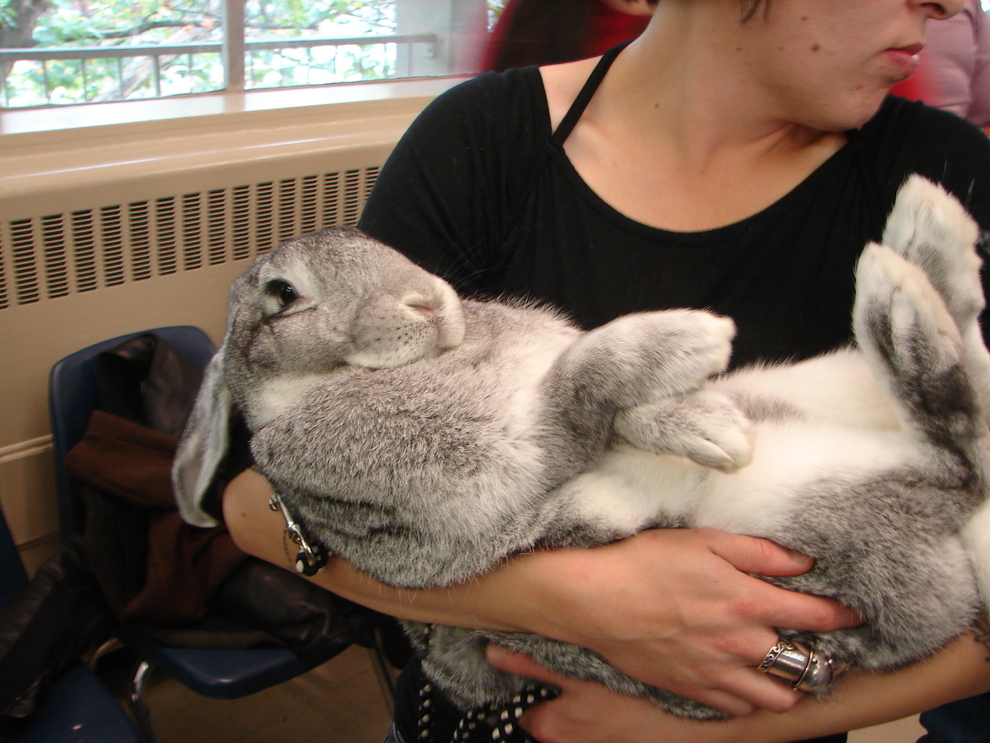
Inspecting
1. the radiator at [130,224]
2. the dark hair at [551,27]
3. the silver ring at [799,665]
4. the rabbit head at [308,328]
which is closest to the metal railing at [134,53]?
the radiator at [130,224]

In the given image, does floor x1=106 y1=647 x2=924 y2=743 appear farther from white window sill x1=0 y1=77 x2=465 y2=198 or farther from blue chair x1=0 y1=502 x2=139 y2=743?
white window sill x1=0 y1=77 x2=465 y2=198

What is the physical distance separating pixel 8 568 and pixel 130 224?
0.85m

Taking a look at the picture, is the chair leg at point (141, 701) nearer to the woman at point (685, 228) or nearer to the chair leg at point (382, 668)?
the chair leg at point (382, 668)

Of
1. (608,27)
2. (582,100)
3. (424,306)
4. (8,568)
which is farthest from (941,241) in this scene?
(8,568)

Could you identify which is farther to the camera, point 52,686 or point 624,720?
point 52,686

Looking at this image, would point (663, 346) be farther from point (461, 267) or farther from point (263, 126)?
point (263, 126)

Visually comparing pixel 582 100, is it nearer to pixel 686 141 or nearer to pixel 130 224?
pixel 686 141

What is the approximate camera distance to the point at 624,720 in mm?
939

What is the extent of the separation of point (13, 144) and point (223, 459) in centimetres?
130

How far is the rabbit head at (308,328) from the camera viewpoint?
3.19 ft

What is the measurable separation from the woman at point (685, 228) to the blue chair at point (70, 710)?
73 cm

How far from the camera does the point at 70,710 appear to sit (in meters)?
1.57

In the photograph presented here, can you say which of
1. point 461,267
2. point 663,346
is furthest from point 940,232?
point 461,267

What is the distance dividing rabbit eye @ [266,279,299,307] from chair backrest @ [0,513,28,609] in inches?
42.3
